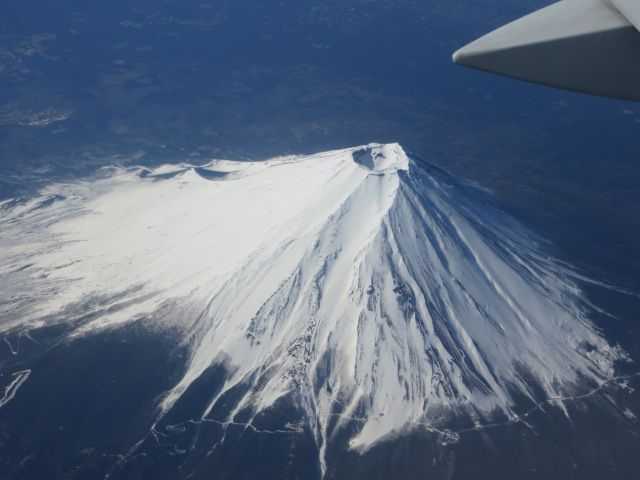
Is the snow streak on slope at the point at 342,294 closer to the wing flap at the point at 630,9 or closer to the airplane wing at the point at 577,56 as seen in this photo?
the airplane wing at the point at 577,56

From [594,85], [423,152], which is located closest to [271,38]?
[423,152]

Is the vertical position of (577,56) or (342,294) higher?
(577,56)

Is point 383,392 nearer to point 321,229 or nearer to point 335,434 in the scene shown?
point 335,434

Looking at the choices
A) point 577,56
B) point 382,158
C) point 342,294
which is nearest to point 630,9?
point 577,56

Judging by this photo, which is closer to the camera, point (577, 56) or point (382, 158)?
point (577, 56)

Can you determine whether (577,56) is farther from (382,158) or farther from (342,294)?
(382,158)

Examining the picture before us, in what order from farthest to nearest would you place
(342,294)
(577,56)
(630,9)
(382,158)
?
1. (382,158)
2. (342,294)
3. (577,56)
4. (630,9)

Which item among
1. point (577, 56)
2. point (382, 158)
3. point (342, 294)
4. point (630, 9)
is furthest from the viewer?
point (382, 158)

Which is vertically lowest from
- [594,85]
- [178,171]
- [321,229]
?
[178,171]
